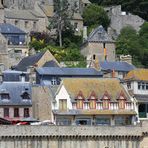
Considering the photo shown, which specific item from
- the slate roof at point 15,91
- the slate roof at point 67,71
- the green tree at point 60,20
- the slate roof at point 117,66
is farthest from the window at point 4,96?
the green tree at point 60,20

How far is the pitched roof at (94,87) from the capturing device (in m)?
79.5

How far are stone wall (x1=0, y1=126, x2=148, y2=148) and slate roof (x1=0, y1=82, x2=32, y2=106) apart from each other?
7775 mm

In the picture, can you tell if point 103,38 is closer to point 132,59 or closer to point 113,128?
point 132,59

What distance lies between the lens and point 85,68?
87.8 meters

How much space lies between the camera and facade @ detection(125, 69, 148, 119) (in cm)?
8056

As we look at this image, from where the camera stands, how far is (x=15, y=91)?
264 feet

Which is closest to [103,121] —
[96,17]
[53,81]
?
[53,81]

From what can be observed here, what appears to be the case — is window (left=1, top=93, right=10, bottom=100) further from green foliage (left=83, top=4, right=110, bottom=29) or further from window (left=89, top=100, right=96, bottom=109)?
green foliage (left=83, top=4, right=110, bottom=29)

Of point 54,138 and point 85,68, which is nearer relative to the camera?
point 54,138

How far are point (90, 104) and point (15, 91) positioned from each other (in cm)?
677

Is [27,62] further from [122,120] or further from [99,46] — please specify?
[122,120]

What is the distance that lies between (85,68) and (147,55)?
1647 centimetres

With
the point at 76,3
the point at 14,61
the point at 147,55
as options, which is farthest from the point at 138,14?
the point at 14,61

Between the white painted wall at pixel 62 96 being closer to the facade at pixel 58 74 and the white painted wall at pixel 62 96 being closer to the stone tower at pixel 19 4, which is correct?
the facade at pixel 58 74
